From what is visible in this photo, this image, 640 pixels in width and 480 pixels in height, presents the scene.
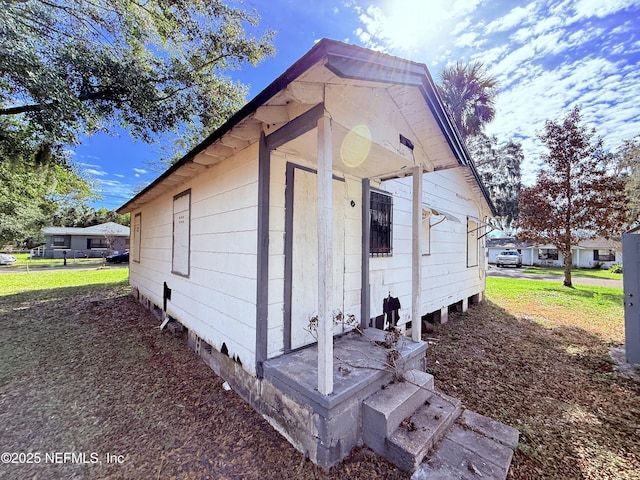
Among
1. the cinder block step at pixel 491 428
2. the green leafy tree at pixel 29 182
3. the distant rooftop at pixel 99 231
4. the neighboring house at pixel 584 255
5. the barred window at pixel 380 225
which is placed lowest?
the cinder block step at pixel 491 428

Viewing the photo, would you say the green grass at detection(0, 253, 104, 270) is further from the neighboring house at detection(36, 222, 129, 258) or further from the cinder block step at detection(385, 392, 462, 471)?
the cinder block step at detection(385, 392, 462, 471)

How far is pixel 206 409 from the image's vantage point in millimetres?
2939

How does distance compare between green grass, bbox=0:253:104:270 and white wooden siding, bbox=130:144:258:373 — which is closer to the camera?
white wooden siding, bbox=130:144:258:373

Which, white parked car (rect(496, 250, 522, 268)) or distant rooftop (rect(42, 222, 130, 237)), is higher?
distant rooftop (rect(42, 222, 130, 237))

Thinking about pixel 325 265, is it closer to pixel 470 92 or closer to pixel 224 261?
pixel 224 261

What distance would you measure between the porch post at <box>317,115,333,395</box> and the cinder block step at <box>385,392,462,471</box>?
27.1 inches

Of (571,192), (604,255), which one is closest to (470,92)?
(571,192)

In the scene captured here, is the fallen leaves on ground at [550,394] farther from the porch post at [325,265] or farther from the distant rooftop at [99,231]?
the distant rooftop at [99,231]

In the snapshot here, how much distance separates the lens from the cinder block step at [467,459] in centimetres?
197

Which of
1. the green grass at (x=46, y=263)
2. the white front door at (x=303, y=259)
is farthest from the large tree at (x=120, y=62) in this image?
the green grass at (x=46, y=263)

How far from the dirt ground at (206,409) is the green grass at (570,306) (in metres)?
1.34

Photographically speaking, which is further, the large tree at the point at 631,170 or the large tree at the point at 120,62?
the large tree at the point at 631,170

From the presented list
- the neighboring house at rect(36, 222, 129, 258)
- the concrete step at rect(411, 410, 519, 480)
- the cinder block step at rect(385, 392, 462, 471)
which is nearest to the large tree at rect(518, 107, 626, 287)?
the concrete step at rect(411, 410, 519, 480)

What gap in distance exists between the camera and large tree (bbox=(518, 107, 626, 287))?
1085cm
